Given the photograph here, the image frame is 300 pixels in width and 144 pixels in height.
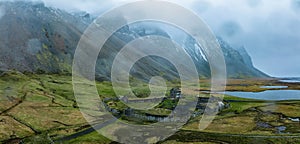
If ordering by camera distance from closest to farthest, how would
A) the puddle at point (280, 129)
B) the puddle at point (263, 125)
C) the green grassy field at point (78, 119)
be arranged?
the green grassy field at point (78, 119) → the puddle at point (280, 129) → the puddle at point (263, 125)

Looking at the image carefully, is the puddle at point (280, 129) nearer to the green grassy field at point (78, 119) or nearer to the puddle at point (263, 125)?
the green grassy field at point (78, 119)

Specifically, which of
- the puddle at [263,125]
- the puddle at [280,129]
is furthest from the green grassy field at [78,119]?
the puddle at [280,129]

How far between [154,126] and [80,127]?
72.6ft

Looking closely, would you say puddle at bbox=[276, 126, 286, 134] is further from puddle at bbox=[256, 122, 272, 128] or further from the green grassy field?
puddle at bbox=[256, 122, 272, 128]

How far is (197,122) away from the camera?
→ 103m

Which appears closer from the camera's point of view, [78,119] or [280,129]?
[280,129]

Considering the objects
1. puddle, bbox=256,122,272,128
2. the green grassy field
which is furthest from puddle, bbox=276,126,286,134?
puddle, bbox=256,122,272,128

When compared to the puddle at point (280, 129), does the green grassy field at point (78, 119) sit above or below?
above

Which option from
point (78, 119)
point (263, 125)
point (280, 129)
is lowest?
point (280, 129)

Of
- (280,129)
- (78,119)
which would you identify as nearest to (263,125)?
(280,129)

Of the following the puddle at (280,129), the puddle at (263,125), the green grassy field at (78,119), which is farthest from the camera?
the puddle at (263,125)

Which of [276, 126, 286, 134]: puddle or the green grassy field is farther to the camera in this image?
[276, 126, 286, 134]: puddle

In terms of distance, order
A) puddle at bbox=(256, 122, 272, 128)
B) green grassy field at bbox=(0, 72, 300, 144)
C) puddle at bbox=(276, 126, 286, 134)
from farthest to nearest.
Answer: puddle at bbox=(256, 122, 272, 128) < puddle at bbox=(276, 126, 286, 134) < green grassy field at bbox=(0, 72, 300, 144)

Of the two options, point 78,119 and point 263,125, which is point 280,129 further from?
point 78,119
